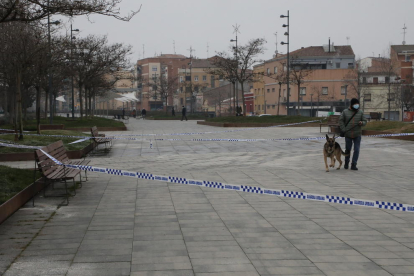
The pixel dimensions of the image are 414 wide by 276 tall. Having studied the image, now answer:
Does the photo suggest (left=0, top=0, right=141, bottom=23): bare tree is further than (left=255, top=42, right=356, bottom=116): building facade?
No

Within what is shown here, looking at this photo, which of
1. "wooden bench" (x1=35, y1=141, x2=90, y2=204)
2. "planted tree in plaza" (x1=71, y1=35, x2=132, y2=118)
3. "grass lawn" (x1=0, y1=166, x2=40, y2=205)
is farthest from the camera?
"planted tree in plaza" (x1=71, y1=35, x2=132, y2=118)

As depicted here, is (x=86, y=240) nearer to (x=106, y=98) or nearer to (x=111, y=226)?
(x=111, y=226)

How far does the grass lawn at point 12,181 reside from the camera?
23.5 ft

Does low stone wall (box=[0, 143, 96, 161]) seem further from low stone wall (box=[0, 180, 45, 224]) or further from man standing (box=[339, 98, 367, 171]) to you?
man standing (box=[339, 98, 367, 171])

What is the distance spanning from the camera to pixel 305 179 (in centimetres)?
966

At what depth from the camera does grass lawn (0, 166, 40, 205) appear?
7155mm

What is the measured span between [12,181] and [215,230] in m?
3.97

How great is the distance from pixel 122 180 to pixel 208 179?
1721 millimetres

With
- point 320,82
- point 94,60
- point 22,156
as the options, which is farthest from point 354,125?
point 320,82

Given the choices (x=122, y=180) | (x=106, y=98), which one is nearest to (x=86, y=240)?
(x=122, y=180)

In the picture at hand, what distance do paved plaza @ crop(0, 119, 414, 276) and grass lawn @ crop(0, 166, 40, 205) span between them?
33 cm

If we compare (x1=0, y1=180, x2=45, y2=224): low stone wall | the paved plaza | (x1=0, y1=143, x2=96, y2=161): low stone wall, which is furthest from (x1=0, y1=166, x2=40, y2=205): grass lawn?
(x1=0, y1=143, x2=96, y2=161): low stone wall

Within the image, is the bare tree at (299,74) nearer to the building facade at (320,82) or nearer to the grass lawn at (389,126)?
the building facade at (320,82)

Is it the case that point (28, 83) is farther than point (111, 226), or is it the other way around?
point (28, 83)
